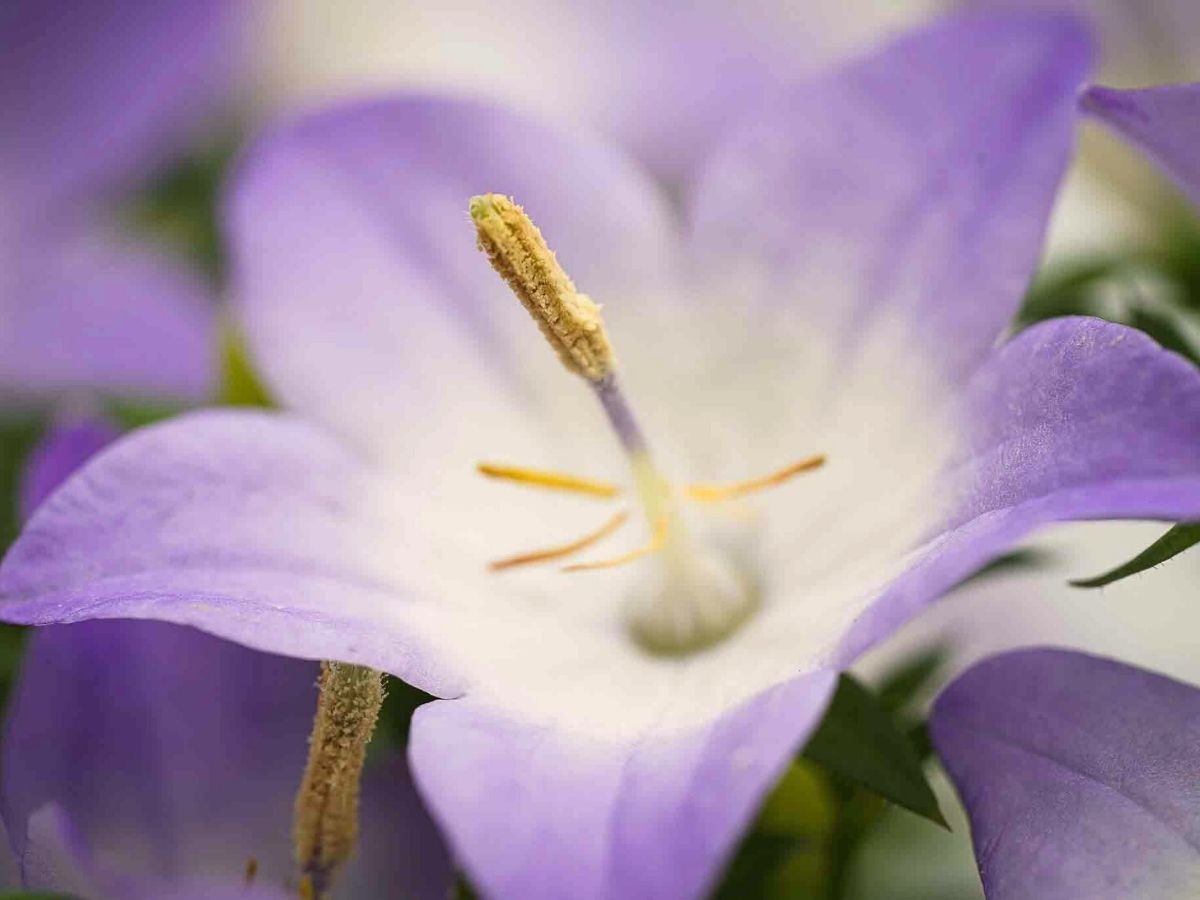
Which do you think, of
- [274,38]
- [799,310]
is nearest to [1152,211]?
[799,310]

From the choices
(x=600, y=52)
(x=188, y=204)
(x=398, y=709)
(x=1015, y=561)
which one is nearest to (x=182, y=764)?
(x=398, y=709)

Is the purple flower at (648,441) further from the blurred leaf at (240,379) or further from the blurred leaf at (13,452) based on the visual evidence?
the blurred leaf at (13,452)

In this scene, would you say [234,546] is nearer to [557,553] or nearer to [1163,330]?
[557,553]

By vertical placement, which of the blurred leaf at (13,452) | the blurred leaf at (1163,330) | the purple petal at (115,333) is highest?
the purple petal at (115,333)

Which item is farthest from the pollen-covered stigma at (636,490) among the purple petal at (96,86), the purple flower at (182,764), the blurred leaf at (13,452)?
the purple petal at (96,86)

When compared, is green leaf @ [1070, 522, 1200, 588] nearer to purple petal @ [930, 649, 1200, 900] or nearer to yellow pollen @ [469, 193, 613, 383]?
purple petal @ [930, 649, 1200, 900]
